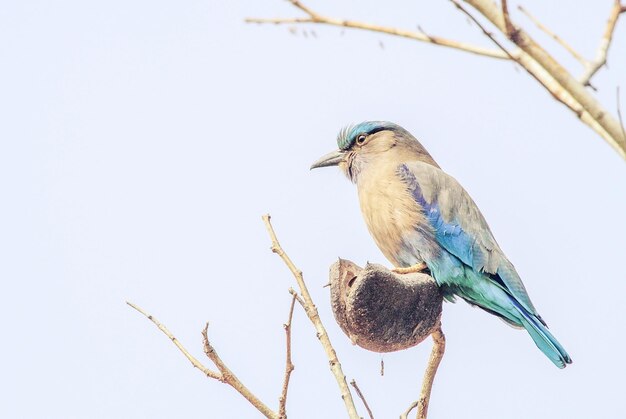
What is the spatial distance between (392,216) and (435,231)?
A: 279 mm

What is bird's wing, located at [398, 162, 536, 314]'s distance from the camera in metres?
6.02

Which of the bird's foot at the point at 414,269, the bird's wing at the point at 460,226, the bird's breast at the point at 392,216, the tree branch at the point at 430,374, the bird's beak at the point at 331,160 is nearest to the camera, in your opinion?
the tree branch at the point at 430,374

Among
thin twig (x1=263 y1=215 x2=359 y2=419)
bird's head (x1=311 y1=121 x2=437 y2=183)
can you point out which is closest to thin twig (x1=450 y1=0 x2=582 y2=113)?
thin twig (x1=263 y1=215 x2=359 y2=419)

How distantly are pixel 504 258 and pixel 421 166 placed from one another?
2.72 ft

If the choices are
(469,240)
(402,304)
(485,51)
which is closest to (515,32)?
(485,51)

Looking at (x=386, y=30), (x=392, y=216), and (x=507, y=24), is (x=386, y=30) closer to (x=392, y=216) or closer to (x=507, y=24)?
(x=507, y=24)

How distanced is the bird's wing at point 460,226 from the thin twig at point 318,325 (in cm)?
212

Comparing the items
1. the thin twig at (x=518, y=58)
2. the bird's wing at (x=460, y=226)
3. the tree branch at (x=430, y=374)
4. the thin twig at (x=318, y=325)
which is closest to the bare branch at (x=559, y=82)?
the thin twig at (x=518, y=58)

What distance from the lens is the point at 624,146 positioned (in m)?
2.30

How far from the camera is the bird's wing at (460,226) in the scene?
6.02 metres

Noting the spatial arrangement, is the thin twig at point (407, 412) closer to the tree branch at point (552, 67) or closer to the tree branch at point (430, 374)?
the tree branch at point (430, 374)

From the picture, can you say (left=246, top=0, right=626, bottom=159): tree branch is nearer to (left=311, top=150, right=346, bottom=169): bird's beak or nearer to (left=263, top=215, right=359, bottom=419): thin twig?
(left=263, top=215, right=359, bottom=419): thin twig

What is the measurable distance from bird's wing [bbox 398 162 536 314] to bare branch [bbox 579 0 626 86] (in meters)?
3.41

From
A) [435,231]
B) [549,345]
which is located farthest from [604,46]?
[435,231]
